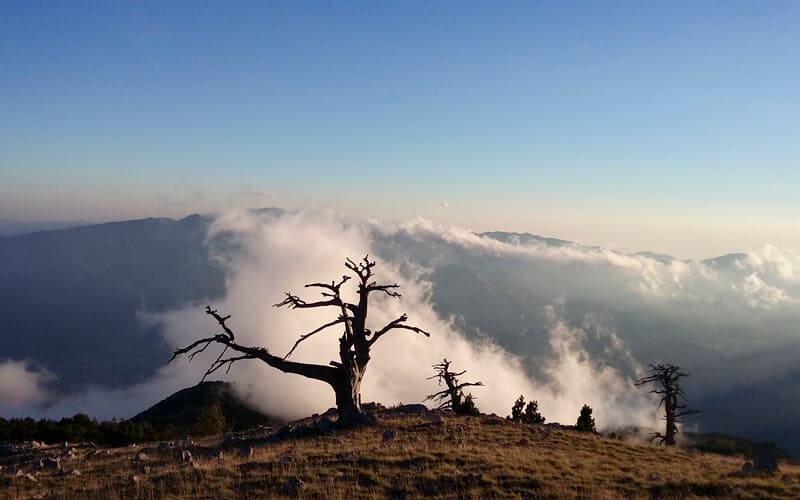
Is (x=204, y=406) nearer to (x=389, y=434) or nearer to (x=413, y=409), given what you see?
(x=413, y=409)

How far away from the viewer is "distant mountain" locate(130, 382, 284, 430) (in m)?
105

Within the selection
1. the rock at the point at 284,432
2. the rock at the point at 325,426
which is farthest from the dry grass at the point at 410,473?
the rock at the point at 325,426

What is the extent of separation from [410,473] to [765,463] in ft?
40.0

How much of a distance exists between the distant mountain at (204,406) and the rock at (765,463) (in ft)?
294

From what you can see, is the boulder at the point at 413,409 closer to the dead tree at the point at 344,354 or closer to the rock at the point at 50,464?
the dead tree at the point at 344,354

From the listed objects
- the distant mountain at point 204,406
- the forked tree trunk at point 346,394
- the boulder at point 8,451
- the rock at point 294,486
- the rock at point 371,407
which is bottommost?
the distant mountain at point 204,406

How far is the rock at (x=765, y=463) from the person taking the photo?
17578 mm

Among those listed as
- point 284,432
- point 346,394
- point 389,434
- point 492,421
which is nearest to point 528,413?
point 492,421

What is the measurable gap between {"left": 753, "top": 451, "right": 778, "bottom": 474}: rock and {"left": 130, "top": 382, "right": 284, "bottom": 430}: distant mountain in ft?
294

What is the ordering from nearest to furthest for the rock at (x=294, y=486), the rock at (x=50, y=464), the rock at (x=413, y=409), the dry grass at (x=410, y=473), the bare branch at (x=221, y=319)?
the rock at (x=294, y=486) < the dry grass at (x=410, y=473) < the rock at (x=50, y=464) < the bare branch at (x=221, y=319) < the rock at (x=413, y=409)

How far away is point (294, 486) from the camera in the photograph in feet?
46.5

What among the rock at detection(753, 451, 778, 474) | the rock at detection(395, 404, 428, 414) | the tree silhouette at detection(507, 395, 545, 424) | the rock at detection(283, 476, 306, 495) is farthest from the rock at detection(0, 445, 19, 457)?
the rock at detection(753, 451, 778, 474)

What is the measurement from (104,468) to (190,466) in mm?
3945

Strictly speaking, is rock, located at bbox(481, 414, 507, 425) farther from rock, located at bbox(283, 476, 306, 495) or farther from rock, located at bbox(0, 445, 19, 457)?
rock, located at bbox(0, 445, 19, 457)
